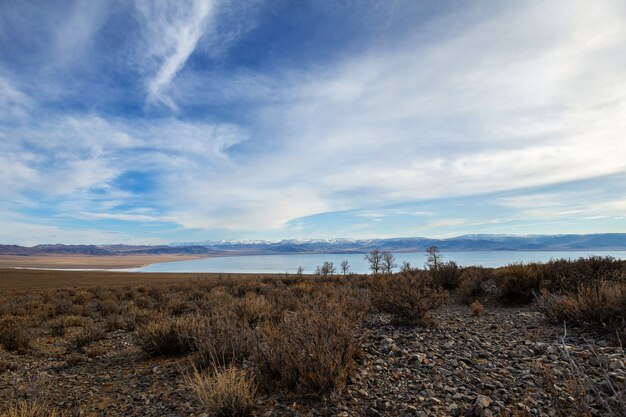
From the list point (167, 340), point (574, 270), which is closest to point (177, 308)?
point (167, 340)

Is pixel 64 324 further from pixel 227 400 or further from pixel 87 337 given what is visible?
pixel 227 400

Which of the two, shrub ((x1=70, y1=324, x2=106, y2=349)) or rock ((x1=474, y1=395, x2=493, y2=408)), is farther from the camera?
shrub ((x1=70, y1=324, x2=106, y2=349))

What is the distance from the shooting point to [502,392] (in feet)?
13.5

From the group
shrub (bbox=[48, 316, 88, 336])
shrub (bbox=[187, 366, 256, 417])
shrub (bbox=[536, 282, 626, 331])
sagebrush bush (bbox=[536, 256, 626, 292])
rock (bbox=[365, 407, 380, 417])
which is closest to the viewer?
rock (bbox=[365, 407, 380, 417])

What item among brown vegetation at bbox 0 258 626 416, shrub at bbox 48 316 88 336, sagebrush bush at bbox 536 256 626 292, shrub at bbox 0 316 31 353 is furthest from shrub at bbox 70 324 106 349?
sagebrush bush at bbox 536 256 626 292

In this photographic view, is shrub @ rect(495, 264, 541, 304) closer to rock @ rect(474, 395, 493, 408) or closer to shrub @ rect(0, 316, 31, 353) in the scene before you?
rock @ rect(474, 395, 493, 408)

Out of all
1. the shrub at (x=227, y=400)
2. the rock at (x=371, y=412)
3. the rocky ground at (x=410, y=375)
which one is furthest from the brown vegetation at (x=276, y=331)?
the rock at (x=371, y=412)

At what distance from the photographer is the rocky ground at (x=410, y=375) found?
4.03 metres

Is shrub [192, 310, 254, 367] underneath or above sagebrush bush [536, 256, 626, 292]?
underneath

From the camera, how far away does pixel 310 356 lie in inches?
187

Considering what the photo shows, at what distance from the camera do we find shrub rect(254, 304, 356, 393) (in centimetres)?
446

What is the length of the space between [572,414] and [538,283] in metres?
9.06

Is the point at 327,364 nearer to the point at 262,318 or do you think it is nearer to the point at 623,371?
A: the point at 623,371

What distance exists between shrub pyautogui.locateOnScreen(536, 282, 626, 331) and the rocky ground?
32 centimetres
